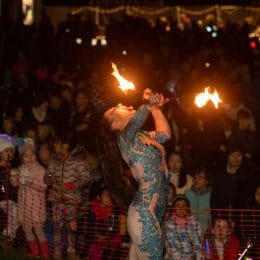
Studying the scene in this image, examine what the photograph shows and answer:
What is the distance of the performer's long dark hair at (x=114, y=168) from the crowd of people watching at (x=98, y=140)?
55 mm

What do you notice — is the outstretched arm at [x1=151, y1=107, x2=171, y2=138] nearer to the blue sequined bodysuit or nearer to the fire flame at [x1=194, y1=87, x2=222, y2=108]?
the blue sequined bodysuit

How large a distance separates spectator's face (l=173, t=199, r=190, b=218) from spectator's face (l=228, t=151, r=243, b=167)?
1.39 meters

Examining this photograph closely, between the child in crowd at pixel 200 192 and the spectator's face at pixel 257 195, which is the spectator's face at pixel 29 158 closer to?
the child in crowd at pixel 200 192

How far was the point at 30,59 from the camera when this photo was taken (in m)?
17.7

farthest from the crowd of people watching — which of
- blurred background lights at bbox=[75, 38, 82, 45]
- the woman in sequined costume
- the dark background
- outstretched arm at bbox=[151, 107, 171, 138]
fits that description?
the dark background

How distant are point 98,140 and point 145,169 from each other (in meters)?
1.17

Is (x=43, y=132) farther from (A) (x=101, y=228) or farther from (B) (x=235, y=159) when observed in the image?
(B) (x=235, y=159)

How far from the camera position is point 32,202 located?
10422 millimetres

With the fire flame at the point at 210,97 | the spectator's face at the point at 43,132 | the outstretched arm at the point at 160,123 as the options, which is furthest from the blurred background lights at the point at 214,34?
the outstretched arm at the point at 160,123

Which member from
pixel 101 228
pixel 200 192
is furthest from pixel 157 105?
pixel 200 192

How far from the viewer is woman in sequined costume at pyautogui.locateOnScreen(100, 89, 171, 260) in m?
7.56

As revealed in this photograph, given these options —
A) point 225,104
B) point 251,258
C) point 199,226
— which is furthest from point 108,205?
point 225,104

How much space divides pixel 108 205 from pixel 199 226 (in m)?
1.10

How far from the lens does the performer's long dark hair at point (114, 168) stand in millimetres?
7944
